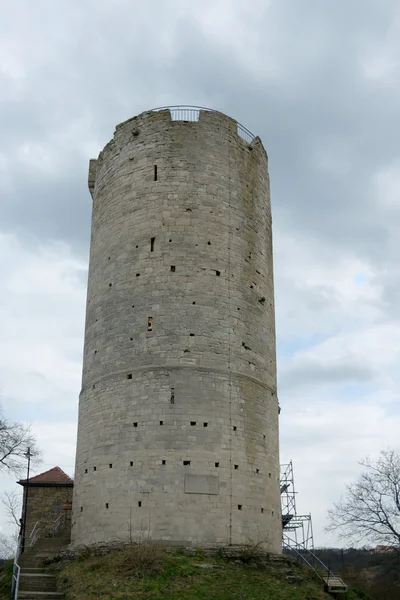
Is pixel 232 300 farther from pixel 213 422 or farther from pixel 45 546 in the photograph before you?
pixel 45 546

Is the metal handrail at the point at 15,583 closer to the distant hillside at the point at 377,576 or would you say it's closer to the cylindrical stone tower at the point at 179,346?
the cylindrical stone tower at the point at 179,346

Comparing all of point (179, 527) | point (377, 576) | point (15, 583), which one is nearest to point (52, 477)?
point (15, 583)

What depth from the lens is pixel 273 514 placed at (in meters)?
19.4

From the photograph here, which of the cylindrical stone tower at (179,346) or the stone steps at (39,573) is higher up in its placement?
the cylindrical stone tower at (179,346)

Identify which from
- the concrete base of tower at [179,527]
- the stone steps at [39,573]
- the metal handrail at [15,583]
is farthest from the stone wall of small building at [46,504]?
the concrete base of tower at [179,527]

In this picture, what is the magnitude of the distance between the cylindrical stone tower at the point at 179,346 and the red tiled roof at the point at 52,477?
771 cm

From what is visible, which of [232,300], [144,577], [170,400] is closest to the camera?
[144,577]

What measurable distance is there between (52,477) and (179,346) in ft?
39.5

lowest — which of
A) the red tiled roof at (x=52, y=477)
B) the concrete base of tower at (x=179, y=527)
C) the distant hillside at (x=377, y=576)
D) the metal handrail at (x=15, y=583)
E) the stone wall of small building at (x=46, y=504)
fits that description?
the distant hillside at (x=377, y=576)

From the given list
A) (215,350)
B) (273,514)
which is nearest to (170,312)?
(215,350)

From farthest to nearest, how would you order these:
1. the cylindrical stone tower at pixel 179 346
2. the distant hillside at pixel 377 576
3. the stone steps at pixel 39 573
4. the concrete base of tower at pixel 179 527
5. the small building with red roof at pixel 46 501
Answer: the distant hillside at pixel 377 576 < the small building with red roof at pixel 46 501 < the cylindrical stone tower at pixel 179 346 < the concrete base of tower at pixel 179 527 < the stone steps at pixel 39 573

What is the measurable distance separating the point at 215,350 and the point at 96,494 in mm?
5425

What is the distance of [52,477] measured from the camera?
27.7 m

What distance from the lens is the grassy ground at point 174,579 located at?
14.8 meters
